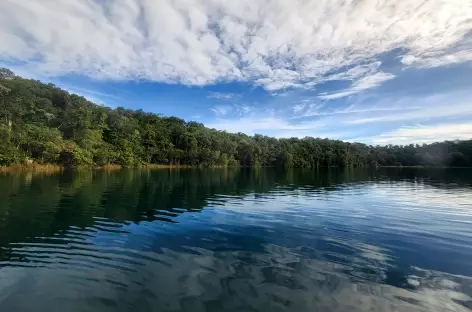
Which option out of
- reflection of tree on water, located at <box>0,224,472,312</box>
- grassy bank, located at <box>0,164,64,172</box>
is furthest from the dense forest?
reflection of tree on water, located at <box>0,224,472,312</box>

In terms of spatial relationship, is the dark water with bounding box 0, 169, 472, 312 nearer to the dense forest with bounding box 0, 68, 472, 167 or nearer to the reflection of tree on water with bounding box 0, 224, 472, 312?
the reflection of tree on water with bounding box 0, 224, 472, 312

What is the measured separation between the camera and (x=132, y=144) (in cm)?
8394

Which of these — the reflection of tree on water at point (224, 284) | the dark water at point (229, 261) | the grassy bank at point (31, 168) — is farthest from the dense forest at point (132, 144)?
the reflection of tree on water at point (224, 284)

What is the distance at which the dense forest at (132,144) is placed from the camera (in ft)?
174

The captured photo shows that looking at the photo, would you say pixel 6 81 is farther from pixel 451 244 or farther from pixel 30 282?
pixel 451 244

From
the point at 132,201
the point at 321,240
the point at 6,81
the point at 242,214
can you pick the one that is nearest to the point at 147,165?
the point at 6,81

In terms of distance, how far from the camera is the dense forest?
2089 inches

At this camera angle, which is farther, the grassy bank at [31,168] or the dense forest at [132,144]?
the dense forest at [132,144]

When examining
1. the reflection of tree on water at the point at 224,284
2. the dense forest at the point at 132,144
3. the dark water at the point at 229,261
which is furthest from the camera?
the dense forest at the point at 132,144

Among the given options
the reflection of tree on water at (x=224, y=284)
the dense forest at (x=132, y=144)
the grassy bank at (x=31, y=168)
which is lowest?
the reflection of tree on water at (x=224, y=284)

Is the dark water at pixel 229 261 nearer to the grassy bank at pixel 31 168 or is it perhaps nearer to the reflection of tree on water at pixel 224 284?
the reflection of tree on water at pixel 224 284

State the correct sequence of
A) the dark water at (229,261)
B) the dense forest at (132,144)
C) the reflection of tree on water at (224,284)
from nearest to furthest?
the reflection of tree on water at (224,284)
the dark water at (229,261)
the dense forest at (132,144)

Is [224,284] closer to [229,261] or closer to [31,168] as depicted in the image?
[229,261]

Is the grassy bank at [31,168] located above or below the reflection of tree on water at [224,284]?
above
